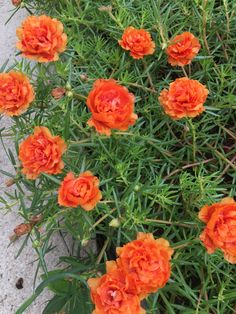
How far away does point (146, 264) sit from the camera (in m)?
0.63

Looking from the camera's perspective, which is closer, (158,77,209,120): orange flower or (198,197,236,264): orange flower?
(198,197,236,264): orange flower

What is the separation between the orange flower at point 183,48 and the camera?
3.29 feet

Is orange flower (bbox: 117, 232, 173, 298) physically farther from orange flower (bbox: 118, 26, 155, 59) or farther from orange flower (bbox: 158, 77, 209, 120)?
orange flower (bbox: 118, 26, 155, 59)

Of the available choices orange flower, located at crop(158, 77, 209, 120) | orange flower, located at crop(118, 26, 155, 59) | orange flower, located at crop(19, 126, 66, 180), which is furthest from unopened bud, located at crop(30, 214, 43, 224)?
orange flower, located at crop(118, 26, 155, 59)

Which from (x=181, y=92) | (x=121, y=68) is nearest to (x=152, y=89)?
(x=121, y=68)

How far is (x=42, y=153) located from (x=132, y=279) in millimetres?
266

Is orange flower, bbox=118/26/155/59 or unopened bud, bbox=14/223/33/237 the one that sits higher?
orange flower, bbox=118/26/155/59

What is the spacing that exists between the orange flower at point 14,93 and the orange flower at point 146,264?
36 cm

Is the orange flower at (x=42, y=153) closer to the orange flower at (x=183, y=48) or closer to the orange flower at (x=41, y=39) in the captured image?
the orange flower at (x=41, y=39)

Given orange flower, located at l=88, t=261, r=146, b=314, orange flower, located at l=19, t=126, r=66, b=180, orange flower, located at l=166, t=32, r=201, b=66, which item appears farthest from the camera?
orange flower, located at l=166, t=32, r=201, b=66

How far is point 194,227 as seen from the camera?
899 mm

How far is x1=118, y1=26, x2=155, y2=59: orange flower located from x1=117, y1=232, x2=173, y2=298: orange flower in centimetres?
56

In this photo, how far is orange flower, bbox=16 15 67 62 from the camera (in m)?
0.83

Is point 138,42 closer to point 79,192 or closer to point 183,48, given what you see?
point 183,48
